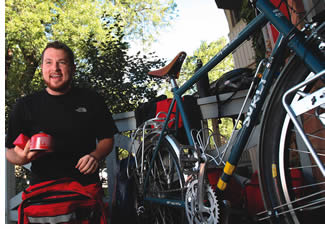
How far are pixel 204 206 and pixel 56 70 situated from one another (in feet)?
3.25

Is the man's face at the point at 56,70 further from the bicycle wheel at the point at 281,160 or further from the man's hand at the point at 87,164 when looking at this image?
the bicycle wheel at the point at 281,160

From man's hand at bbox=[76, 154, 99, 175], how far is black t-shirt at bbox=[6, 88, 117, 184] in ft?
0.37

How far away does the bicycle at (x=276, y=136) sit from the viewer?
85 centimetres

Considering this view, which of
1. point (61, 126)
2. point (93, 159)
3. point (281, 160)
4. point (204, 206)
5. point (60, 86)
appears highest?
point (60, 86)

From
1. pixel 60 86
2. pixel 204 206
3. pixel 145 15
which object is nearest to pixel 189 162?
pixel 204 206

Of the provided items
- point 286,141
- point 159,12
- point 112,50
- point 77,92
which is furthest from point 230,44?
point 159,12

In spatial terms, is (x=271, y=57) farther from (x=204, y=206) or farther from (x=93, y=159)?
(x=93, y=159)

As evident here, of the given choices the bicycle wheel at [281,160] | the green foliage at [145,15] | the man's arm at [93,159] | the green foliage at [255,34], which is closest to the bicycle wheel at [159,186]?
the man's arm at [93,159]

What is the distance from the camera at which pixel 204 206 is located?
4.03 ft

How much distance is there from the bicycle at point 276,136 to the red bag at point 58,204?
0.47m

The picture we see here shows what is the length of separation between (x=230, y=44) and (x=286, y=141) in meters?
0.48

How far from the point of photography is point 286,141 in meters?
0.94

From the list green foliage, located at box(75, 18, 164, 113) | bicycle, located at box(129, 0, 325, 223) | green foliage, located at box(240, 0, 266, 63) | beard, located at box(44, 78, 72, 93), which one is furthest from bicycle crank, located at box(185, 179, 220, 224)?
green foliage, located at box(75, 18, 164, 113)
